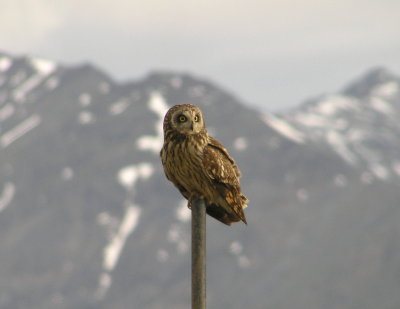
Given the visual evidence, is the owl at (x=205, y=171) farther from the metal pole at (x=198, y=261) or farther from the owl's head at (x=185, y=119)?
the metal pole at (x=198, y=261)

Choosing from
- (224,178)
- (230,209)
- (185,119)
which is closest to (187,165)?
(224,178)

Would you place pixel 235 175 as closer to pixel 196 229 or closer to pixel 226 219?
pixel 226 219

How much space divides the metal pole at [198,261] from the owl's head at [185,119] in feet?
12.4

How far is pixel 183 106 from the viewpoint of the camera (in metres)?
16.9

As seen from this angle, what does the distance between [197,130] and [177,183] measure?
5.43 ft

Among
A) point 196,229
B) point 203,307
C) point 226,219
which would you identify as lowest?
point 203,307

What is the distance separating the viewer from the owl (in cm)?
1812

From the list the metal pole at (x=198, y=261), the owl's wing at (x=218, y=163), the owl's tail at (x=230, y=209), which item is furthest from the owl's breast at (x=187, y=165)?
the metal pole at (x=198, y=261)

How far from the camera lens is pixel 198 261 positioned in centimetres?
1255

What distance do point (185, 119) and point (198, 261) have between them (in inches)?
200

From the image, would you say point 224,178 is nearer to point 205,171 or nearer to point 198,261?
point 205,171

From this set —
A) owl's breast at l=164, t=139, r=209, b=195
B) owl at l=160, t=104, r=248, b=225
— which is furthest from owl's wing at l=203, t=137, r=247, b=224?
owl's breast at l=164, t=139, r=209, b=195

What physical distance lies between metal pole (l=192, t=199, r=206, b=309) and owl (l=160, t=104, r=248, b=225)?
4.75m

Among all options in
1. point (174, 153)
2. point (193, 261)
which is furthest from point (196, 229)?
point (174, 153)
